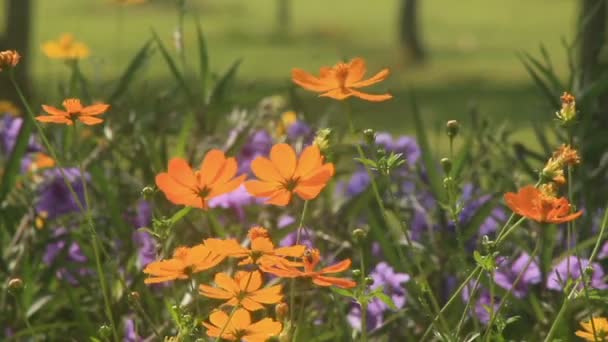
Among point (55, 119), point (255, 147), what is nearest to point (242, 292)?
point (55, 119)

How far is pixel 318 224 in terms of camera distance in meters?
2.13

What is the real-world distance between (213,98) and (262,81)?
1173 cm

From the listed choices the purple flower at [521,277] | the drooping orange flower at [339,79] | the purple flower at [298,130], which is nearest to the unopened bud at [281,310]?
the drooping orange flower at [339,79]

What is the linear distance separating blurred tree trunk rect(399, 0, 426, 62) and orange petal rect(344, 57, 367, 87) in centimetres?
1464

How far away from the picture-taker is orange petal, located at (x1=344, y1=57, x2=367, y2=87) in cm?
132

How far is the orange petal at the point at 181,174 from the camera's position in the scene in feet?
3.96

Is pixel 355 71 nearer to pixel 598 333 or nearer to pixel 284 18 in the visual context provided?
pixel 598 333

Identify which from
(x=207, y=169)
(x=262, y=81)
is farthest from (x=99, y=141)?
(x=262, y=81)

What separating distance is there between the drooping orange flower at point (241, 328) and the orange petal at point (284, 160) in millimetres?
141

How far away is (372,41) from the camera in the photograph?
60.0 ft

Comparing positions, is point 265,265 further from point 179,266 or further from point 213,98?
point 213,98

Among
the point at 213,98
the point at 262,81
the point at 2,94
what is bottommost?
the point at 262,81

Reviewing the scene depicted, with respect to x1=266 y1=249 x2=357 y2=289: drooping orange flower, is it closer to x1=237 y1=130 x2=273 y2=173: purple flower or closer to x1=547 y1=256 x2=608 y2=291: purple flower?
x1=547 y1=256 x2=608 y2=291: purple flower

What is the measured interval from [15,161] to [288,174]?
911 millimetres
